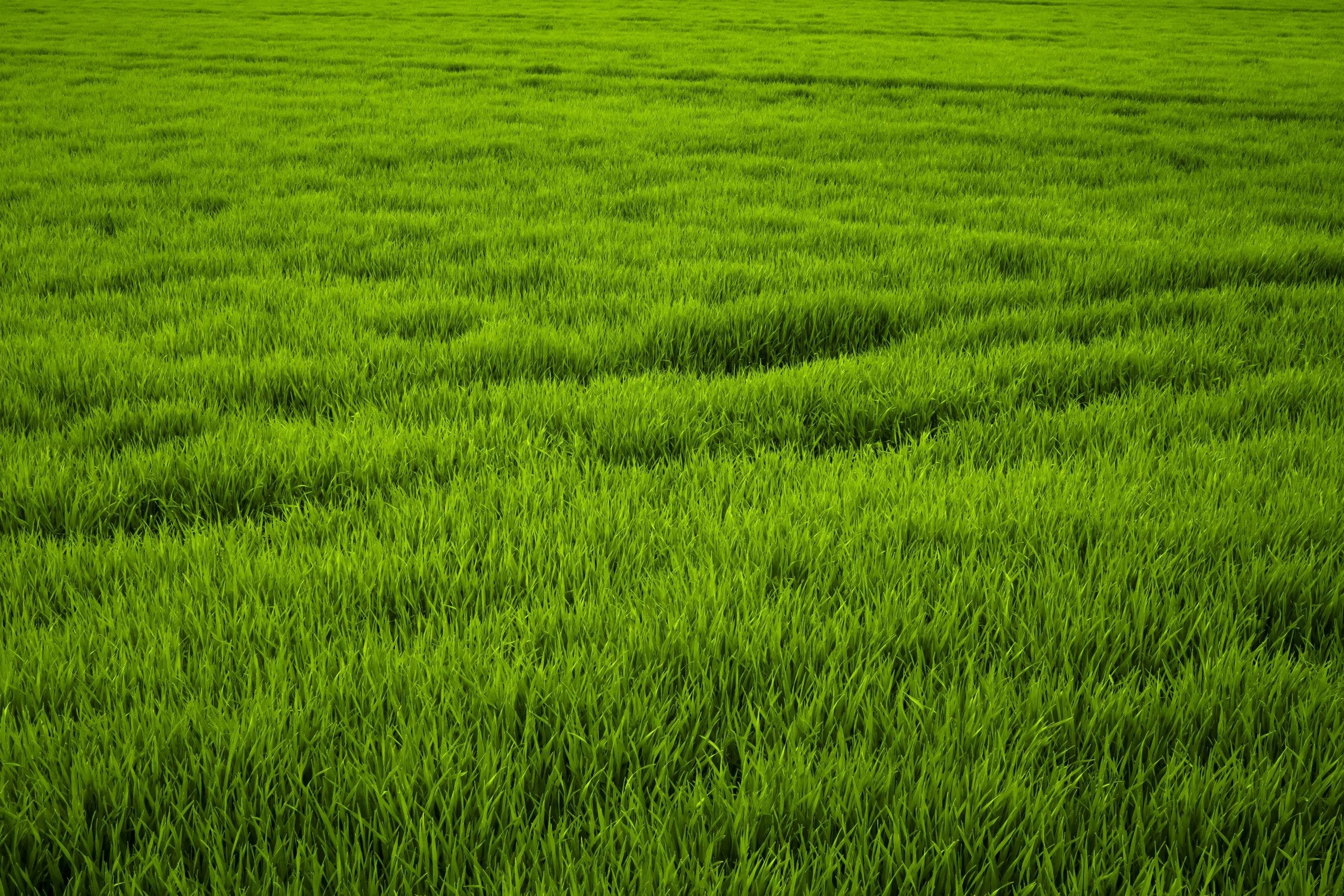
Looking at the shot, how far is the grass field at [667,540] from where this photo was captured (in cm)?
119

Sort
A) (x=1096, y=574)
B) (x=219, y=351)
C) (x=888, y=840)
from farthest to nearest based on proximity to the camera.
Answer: (x=219, y=351) < (x=1096, y=574) < (x=888, y=840)

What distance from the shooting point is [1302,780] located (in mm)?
1271

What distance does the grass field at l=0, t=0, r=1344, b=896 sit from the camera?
3.91ft

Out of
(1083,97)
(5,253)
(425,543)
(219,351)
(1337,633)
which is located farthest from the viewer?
(1083,97)

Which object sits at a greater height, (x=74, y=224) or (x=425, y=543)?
(x=74, y=224)

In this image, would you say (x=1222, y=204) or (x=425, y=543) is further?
(x=1222, y=204)

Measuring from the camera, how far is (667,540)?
6.48 ft

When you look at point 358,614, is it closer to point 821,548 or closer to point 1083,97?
point 821,548

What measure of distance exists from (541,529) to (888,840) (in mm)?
1042

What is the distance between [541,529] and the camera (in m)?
1.97

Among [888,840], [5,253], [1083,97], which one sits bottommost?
[888,840]

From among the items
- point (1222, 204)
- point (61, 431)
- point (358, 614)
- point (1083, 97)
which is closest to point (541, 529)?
point (358, 614)

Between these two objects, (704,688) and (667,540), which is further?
(667,540)

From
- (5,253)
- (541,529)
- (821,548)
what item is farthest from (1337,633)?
(5,253)
